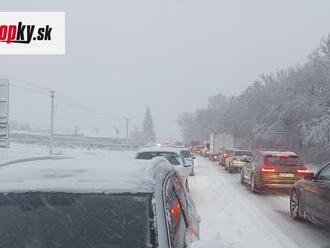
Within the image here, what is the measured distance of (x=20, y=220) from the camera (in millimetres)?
3895

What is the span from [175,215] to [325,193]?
745cm

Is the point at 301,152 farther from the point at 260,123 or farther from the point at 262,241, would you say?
the point at 262,241

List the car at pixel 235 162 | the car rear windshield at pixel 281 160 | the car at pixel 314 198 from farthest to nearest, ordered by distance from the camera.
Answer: the car at pixel 235 162 < the car rear windshield at pixel 281 160 < the car at pixel 314 198

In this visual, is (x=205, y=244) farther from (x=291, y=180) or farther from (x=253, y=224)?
(x=291, y=180)

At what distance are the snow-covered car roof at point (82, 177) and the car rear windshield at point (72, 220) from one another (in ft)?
0.17

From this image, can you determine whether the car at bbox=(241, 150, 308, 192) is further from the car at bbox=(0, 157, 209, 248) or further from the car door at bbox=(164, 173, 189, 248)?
the car at bbox=(0, 157, 209, 248)

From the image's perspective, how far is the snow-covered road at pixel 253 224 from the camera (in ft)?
33.3

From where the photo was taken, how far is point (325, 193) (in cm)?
1096

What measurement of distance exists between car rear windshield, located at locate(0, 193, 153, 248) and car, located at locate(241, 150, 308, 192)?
658 inches

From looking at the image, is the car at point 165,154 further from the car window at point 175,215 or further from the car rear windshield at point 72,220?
the car rear windshield at point 72,220

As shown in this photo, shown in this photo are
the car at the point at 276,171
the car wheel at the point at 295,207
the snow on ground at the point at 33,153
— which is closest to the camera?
the snow on ground at the point at 33,153

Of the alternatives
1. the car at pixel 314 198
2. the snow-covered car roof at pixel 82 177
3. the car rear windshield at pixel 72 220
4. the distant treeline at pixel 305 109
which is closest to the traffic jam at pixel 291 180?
the car at pixel 314 198

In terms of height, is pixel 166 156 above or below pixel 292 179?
above

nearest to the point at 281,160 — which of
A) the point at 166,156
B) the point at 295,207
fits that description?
the point at 166,156
